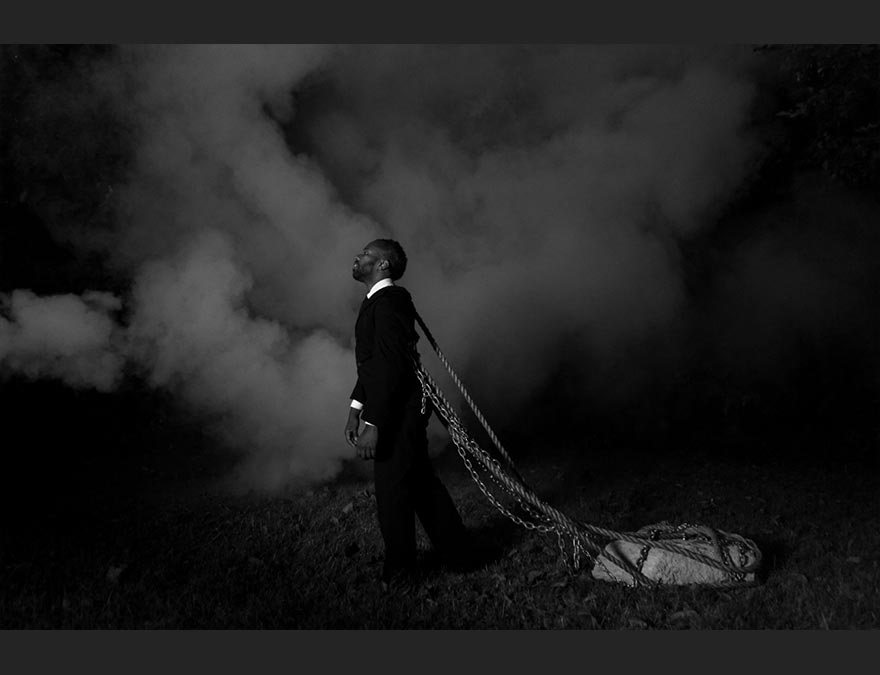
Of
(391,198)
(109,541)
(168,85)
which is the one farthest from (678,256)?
(109,541)

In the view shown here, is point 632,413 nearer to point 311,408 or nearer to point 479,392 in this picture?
point 479,392

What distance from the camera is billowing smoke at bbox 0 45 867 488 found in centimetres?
632

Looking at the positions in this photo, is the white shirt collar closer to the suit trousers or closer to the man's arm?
the man's arm

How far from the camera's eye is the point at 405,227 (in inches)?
313

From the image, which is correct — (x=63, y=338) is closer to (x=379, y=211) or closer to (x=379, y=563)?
(x=379, y=563)

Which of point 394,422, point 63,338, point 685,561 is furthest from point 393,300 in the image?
point 63,338

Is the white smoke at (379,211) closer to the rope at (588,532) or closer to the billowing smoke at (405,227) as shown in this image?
the billowing smoke at (405,227)

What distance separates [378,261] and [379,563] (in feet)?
6.90

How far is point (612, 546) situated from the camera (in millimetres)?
4504

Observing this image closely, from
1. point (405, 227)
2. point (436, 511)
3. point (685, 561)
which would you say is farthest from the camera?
point (405, 227)

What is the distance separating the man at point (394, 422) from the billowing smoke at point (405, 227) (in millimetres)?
2063

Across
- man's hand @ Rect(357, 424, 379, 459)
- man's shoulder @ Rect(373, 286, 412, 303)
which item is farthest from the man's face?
man's hand @ Rect(357, 424, 379, 459)

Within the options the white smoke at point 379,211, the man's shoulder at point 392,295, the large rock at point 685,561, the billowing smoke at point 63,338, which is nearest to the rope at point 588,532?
the large rock at point 685,561

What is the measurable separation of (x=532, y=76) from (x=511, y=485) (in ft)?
20.7
